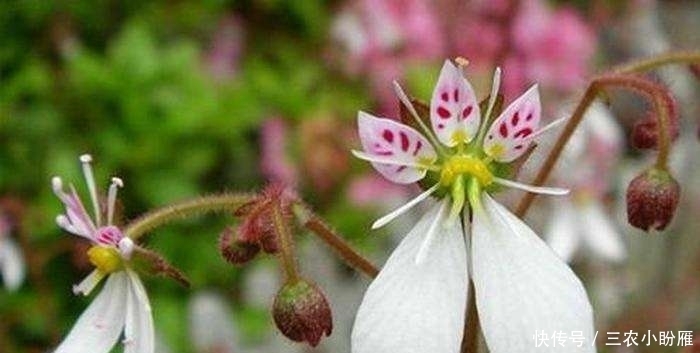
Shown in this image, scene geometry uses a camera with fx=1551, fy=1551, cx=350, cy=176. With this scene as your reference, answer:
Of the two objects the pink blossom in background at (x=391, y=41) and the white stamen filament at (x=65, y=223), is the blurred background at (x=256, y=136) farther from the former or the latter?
the white stamen filament at (x=65, y=223)

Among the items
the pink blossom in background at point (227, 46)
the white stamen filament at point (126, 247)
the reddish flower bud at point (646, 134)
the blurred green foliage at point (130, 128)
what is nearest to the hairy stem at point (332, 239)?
the white stamen filament at point (126, 247)

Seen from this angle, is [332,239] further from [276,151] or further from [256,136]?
[256,136]

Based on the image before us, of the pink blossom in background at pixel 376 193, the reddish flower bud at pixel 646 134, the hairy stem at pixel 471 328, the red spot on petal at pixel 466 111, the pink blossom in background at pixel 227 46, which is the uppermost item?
the red spot on petal at pixel 466 111

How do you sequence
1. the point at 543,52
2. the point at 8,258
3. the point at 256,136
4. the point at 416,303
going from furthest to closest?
the point at 256,136, the point at 543,52, the point at 8,258, the point at 416,303

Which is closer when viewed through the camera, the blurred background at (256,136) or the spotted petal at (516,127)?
the spotted petal at (516,127)

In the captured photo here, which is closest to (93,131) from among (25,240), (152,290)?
(152,290)

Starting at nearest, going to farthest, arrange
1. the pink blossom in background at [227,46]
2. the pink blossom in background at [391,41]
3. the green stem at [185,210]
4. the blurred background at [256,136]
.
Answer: the green stem at [185,210] < the blurred background at [256,136] < the pink blossom in background at [391,41] < the pink blossom in background at [227,46]

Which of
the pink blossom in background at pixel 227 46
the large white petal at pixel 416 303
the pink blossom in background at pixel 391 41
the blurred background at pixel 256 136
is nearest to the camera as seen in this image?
the large white petal at pixel 416 303

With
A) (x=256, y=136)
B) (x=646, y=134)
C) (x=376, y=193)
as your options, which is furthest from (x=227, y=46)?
(x=646, y=134)

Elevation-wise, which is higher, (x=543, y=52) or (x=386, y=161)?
(x=386, y=161)
